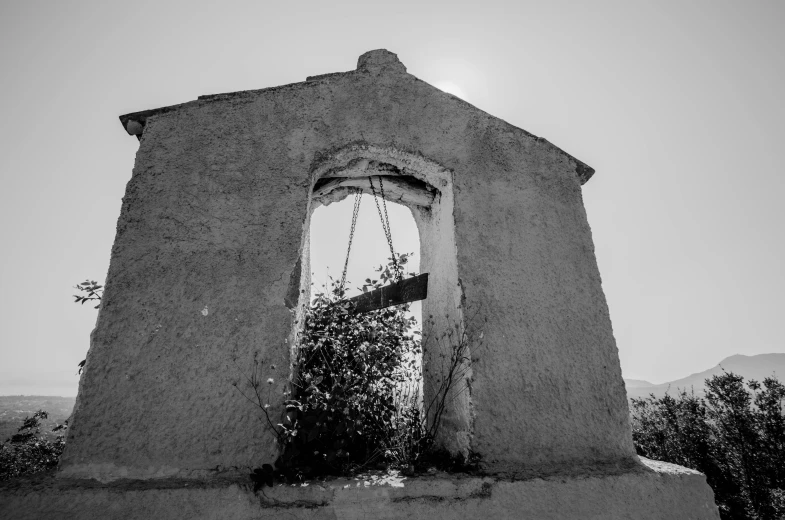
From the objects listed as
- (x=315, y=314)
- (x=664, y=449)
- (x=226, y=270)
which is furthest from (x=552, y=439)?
(x=664, y=449)

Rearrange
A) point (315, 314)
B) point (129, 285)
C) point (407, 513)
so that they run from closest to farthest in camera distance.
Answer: point (407, 513) → point (129, 285) → point (315, 314)

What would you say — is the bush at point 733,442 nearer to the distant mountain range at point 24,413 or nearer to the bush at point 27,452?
the distant mountain range at point 24,413

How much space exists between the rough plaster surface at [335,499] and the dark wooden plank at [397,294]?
138 centimetres

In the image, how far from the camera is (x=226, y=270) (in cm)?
247

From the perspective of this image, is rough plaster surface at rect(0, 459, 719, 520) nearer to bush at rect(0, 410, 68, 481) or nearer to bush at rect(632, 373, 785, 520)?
bush at rect(632, 373, 785, 520)

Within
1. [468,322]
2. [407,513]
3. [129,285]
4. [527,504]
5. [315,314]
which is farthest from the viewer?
[315,314]

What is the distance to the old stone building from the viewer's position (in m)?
2.02

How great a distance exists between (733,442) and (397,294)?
8.55 meters

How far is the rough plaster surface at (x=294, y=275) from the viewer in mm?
2141

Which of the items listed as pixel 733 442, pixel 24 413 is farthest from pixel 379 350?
→ pixel 24 413

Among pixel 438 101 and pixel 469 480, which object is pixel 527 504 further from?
pixel 438 101

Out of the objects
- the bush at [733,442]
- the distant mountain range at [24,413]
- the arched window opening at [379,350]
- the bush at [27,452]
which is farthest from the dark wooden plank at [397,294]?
the bush at [27,452]

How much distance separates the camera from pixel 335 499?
6.27ft

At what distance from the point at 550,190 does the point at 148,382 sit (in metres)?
3.26
